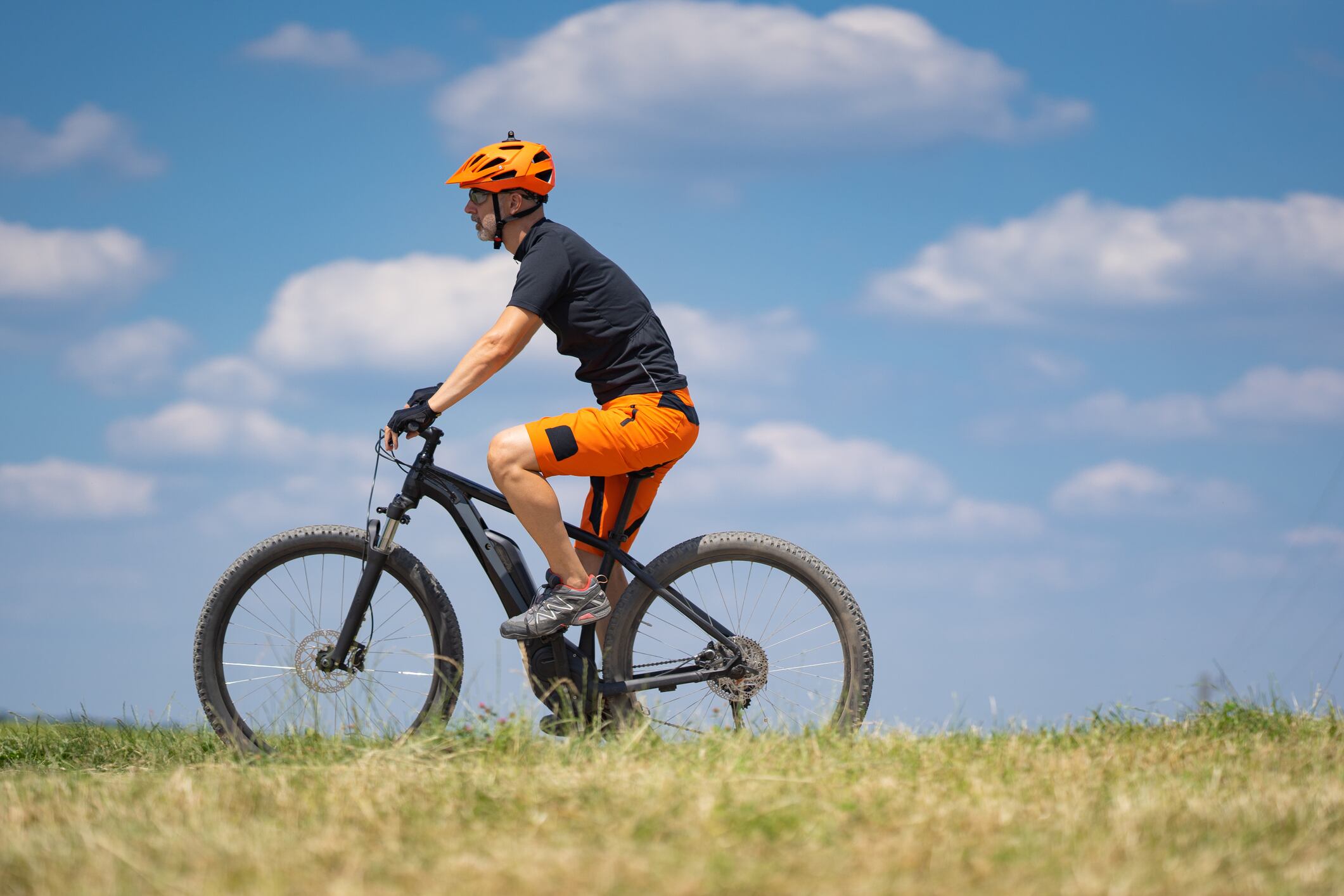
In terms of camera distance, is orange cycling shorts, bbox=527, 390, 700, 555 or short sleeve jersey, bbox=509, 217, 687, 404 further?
short sleeve jersey, bbox=509, 217, 687, 404

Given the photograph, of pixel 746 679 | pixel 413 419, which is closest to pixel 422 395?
pixel 413 419

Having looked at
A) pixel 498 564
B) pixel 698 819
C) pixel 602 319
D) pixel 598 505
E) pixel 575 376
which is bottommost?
pixel 698 819

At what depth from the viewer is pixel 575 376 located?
18.6 ft

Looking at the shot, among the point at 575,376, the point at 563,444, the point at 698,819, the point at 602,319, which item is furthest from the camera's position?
the point at 575,376

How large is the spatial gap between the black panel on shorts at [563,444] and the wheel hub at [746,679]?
1.27 m

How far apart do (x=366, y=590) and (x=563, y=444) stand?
1.32 meters

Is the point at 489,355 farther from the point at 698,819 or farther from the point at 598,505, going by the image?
the point at 698,819

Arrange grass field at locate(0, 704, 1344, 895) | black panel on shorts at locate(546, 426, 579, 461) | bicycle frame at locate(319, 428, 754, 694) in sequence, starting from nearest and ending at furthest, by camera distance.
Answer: grass field at locate(0, 704, 1344, 895) → black panel on shorts at locate(546, 426, 579, 461) → bicycle frame at locate(319, 428, 754, 694)

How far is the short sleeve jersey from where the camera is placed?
17.9 feet

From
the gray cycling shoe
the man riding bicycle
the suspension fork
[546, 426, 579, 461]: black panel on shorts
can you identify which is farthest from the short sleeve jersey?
the suspension fork

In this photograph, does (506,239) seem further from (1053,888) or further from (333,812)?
(1053,888)

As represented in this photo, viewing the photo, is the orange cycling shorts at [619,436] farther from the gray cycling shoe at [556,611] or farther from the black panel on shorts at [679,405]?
the gray cycling shoe at [556,611]

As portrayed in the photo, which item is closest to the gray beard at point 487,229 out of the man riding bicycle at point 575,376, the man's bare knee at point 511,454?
the man riding bicycle at point 575,376

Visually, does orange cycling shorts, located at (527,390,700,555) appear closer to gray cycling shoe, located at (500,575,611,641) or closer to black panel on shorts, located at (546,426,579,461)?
black panel on shorts, located at (546,426,579,461)
